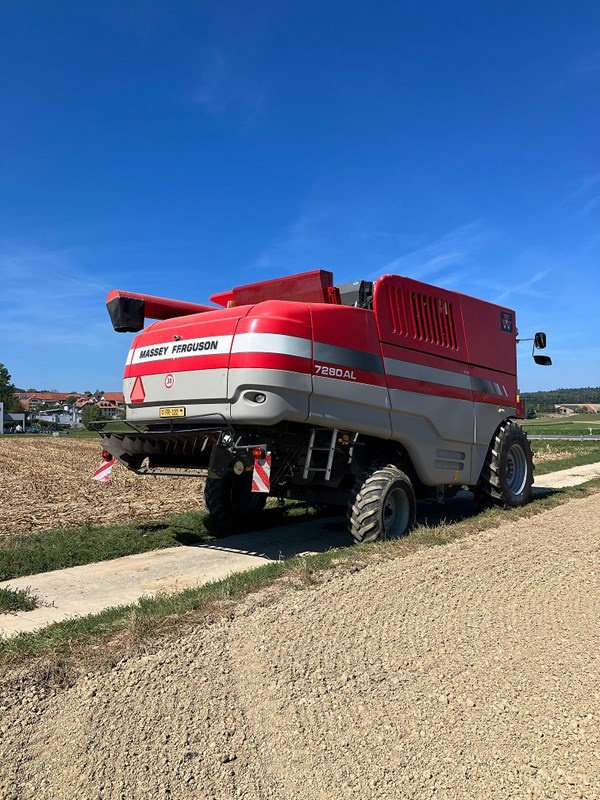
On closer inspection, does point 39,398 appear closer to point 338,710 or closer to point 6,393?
point 6,393

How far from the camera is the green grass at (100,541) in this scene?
677 centimetres

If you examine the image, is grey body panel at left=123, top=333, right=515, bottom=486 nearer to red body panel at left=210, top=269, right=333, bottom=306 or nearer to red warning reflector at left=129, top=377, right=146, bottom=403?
red warning reflector at left=129, top=377, right=146, bottom=403

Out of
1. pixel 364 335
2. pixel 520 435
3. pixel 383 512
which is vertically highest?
pixel 364 335

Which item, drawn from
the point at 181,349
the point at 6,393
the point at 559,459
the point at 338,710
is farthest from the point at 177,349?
the point at 6,393

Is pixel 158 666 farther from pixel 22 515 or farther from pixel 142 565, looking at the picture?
pixel 22 515

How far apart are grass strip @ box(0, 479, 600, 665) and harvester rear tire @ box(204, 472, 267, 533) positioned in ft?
8.70

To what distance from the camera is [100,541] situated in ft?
25.6

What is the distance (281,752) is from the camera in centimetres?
282

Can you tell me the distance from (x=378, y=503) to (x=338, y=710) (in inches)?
142

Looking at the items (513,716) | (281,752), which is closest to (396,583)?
(513,716)

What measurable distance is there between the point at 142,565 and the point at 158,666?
3550 millimetres

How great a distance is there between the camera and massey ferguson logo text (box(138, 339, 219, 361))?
6.36 metres

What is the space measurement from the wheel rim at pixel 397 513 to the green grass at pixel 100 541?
232cm

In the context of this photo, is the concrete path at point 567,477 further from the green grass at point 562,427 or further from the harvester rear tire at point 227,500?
the green grass at point 562,427
